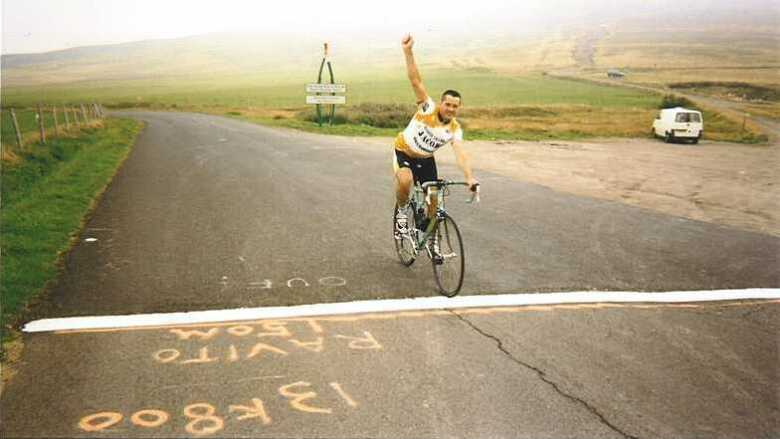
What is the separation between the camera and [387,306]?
5.94m

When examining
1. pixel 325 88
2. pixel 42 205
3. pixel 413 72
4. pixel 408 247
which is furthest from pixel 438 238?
pixel 325 88

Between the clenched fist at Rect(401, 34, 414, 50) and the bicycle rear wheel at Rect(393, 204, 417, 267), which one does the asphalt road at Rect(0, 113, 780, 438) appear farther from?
the clenched fist at Rect(401, 34, 414, 50)

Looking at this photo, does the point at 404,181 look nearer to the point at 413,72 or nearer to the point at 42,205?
the point at 413,72

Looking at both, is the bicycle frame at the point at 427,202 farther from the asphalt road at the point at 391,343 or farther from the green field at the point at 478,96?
the green field at the point at 478,96

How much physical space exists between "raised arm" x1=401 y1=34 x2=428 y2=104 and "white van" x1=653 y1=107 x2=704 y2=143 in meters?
28.6

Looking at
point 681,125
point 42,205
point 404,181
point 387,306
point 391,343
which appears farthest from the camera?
point 681,125

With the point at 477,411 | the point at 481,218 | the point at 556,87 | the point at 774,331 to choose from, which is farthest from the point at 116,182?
the point at 556,87

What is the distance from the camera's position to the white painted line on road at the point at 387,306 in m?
5.41

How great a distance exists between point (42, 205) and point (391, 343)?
8.57m

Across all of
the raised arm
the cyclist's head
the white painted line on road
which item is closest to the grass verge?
the white painted line on road

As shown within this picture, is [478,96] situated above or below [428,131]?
below

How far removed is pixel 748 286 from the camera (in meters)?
6.93

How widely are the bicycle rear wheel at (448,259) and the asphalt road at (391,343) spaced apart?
0.90ft

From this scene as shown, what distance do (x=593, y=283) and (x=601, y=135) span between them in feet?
95.6
